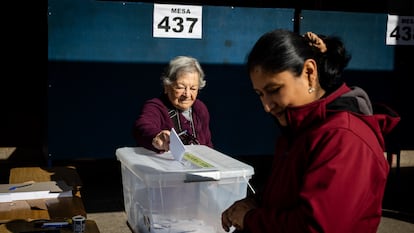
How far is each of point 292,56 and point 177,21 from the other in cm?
352

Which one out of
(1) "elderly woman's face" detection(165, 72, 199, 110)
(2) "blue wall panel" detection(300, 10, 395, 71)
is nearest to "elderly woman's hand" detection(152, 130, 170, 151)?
(1) "elderly woman's face" detection(165, 72, 199, 110)

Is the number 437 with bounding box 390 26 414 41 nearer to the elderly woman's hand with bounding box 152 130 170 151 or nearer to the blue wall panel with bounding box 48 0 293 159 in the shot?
the blue wall panel with bounding box 48 0 293 159

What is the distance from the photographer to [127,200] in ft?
7.89

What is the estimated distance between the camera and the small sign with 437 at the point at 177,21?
4.78 metres

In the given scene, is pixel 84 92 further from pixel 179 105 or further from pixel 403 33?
pixel 403 33

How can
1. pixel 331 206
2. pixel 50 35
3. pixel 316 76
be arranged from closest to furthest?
pixel 331 206
pixel 316 76
pixel 50 35

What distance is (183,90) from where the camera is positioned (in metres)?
3.08

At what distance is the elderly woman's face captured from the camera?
3.07 m

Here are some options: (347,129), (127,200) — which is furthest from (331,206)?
(127,200)

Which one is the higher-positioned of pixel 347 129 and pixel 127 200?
pixel 347 129

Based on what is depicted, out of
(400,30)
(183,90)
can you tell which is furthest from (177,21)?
(400,30)

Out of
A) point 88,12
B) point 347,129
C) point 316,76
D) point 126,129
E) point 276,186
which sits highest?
point 88,12

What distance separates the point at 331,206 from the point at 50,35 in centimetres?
384

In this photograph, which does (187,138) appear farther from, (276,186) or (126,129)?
(126,129)
